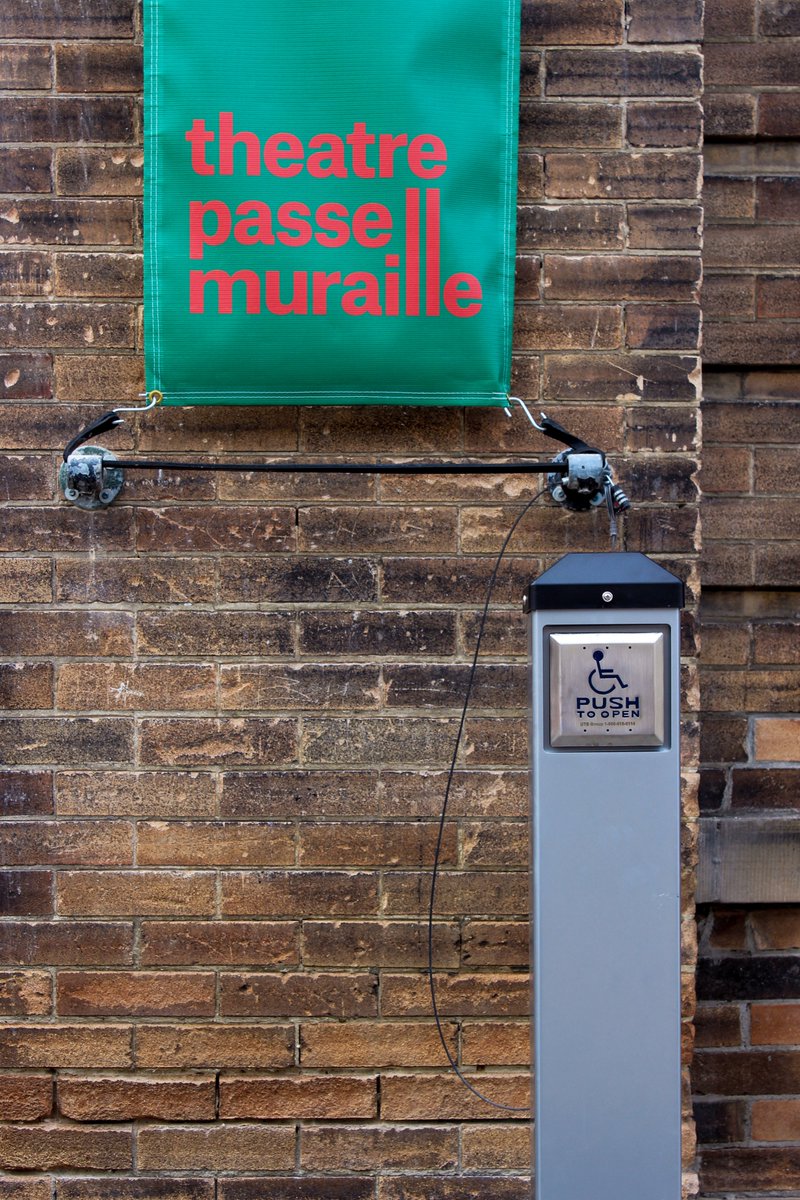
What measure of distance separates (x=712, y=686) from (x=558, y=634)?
1.18 metres

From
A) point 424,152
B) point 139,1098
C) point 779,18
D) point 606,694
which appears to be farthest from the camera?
point 779,18

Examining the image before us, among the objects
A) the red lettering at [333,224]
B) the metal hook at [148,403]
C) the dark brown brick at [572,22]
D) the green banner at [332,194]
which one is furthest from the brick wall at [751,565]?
the metal hook at [148,403]

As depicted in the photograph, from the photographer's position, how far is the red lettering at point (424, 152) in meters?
2.73

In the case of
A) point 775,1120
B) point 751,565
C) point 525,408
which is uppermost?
point 525,408

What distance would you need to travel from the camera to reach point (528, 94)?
2.85 meters

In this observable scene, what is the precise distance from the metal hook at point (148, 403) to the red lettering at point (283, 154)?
0.60 m

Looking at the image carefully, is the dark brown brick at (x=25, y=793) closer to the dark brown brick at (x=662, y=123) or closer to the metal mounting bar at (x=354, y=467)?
the metal mounting bar at (x=354, y=467)

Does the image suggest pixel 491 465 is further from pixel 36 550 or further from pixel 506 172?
pixel 36 550

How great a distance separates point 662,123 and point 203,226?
1.15m

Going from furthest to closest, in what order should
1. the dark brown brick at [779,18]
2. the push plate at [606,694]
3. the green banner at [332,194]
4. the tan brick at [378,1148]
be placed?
the dark brown brick at [779,18] < the tan brick at [378,1148] < the green banner at [332,194] < the push plate at [606,694]

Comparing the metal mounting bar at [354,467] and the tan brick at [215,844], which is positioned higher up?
the metal mounting bar at [354,467]

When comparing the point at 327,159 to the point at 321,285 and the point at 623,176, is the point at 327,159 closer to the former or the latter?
the point at 321,285

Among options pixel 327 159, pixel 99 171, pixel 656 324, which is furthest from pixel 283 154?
pixel 656 324

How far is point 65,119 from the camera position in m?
2.87
